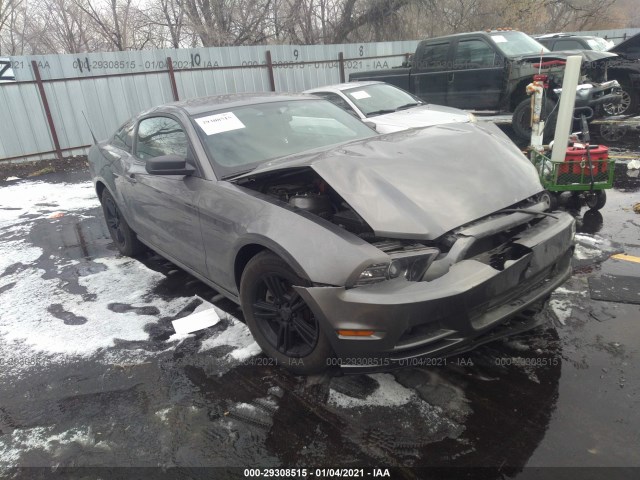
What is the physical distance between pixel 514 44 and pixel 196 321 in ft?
29.5

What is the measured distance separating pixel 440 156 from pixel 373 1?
20.8 m

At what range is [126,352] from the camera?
3.29 meters

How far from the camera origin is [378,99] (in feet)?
26.3

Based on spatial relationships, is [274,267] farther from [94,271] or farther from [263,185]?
[94,271]

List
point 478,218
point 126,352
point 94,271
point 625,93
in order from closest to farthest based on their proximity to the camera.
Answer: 1. point 478,218
2. point 126,352
3. point 94,271
4. point 625,93

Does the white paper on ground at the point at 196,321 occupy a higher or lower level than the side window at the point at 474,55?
lower

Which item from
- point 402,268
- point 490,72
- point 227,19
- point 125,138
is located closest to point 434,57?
point 490,72

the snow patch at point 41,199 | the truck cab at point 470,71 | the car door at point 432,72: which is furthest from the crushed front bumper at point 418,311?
the car door at point 432,72

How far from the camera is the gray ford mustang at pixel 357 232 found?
89.6 inches

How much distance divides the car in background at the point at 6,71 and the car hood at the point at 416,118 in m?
8.26

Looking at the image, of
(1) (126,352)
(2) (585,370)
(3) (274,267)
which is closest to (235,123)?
(3) (274,267)

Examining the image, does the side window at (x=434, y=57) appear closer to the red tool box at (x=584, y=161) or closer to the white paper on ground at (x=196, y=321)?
the red tool box at (x=584, y=161)

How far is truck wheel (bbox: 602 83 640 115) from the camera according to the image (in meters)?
9.61

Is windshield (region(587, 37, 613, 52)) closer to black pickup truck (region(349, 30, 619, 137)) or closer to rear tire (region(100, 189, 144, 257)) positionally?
black pickup truck (region(349, 30, 619, 137))
